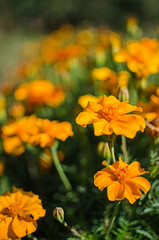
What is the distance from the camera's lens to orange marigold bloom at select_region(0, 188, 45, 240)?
2.67 feet

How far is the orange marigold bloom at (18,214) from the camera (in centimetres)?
81

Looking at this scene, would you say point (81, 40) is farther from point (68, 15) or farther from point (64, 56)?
point (68, 15)

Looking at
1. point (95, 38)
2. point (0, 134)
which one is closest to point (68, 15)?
point (95, 38)

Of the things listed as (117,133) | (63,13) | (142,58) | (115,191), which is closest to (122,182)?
(115,191)

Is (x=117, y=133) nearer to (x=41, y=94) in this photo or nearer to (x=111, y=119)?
(x=111, y=119)

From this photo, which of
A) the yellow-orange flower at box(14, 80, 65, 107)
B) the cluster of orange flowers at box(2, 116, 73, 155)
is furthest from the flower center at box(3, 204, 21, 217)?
the yellow-orange flower at box(14, 80, 65, 107)

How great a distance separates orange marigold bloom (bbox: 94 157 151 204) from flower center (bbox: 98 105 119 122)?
0.48 feet

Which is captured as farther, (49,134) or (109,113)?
(49,134)

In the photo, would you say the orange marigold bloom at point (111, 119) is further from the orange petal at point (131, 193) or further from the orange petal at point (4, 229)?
the orange petal at point (4, 229)

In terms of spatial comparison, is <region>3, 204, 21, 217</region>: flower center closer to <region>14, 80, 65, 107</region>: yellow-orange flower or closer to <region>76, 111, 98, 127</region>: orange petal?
<region>76, 111, 98, 127</region>: orange petal

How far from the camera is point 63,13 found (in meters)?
10.4

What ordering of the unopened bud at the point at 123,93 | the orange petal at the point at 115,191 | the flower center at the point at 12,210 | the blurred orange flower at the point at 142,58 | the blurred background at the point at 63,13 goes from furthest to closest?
the blurred background at the point at 63,13 < the blurred orange flower at the point at 142,58 < the unopened bud at the point at 123,93 < the flower center at the point at 12,210 < the orange petal at the point at 115,191

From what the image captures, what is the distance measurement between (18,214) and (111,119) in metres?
0.43

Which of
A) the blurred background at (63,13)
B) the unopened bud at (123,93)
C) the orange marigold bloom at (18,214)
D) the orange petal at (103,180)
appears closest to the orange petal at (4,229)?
the orange marigold bloom at (18,214)
